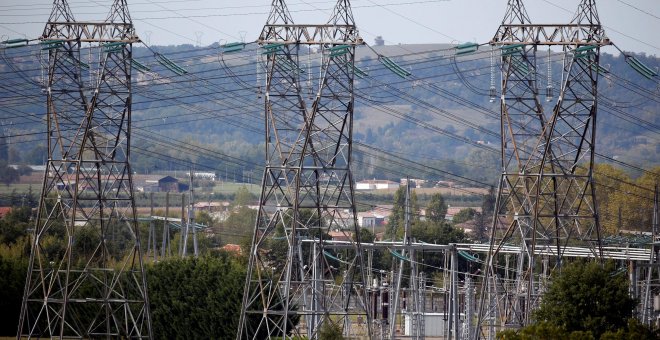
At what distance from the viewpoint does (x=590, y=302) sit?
3762cm

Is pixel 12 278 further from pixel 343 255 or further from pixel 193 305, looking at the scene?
pixel 343 255

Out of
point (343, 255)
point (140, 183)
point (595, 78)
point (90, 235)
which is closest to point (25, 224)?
point (90, 235)

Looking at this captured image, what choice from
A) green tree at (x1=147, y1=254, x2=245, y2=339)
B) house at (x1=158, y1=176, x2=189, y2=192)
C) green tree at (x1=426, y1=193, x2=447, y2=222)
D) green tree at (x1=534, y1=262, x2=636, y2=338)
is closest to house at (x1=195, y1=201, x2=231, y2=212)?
house at (x1=158, y1=176, x2=189, y2=192)

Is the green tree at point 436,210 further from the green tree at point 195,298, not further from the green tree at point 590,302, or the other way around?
the green tree at point 590,302

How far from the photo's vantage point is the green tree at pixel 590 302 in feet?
122

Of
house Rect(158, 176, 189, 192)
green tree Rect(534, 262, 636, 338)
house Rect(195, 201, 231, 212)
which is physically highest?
green tree Rect(534, 262, 636, 338)

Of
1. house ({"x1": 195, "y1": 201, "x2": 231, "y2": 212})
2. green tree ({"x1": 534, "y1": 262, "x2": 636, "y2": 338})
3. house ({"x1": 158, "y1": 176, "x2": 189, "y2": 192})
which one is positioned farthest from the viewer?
house ({"x1": 158, "y1": 176, "x2": 189, "y2": 192})

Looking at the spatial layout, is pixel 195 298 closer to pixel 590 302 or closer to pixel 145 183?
pixel 590 302

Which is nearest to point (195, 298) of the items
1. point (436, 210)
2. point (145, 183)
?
point (436, 210)

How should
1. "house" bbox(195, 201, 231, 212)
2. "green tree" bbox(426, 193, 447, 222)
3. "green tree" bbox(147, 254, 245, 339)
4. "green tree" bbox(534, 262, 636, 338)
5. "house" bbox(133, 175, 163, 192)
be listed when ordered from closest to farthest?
"green tree" bbox(534, 262, 636, 338), "green tree" bbox(147, 254, 245, 339), "green tree" bbox(426, 193, 447, 222), "house" bbox(195, 201, 231, 212), "house" bbox(133, 175, 163, 192)

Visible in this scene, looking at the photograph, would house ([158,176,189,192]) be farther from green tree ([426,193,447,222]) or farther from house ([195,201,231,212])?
green tree ([426,193,447,222])

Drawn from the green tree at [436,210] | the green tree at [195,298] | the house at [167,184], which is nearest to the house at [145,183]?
the house at [167,184]

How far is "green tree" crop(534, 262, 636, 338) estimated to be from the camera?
122ft

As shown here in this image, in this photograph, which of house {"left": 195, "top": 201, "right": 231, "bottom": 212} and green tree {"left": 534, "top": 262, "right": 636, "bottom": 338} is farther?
house {"left": 195, "top": 201, "right": 231, "bottom": 212}
